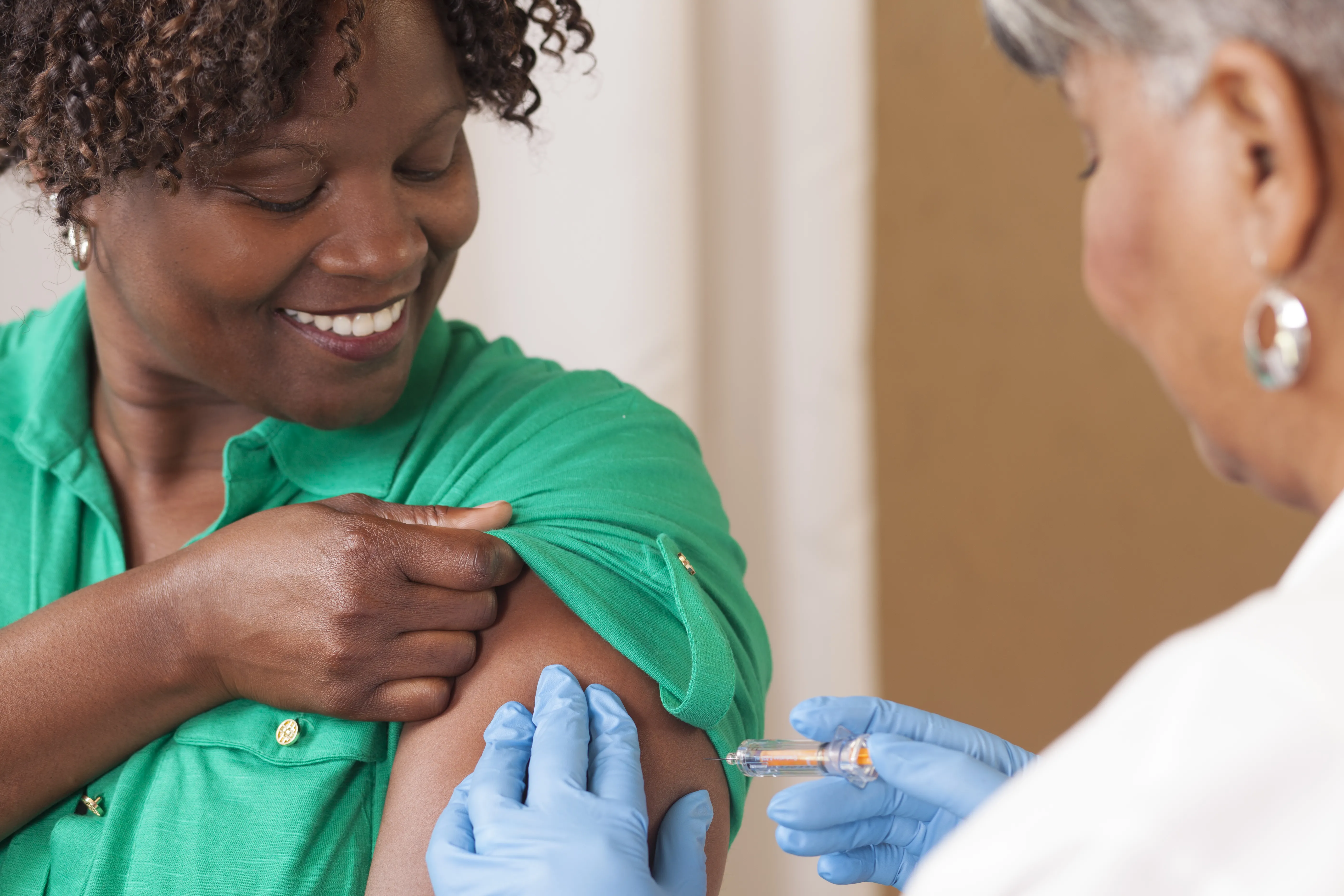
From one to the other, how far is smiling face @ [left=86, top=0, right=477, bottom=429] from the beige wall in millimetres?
1333

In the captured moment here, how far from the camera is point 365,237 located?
1.01 meters

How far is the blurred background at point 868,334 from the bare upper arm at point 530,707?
2.61ft

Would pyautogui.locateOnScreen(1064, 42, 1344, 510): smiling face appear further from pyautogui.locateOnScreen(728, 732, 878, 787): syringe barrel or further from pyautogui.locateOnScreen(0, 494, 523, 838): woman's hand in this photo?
pyautogui.locateOnScreen(0, 494, 523, 838): woman's hand

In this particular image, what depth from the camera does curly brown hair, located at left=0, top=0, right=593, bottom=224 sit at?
0.93 meters

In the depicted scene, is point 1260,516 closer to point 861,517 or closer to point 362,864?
point 861,517

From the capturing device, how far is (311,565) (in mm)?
950

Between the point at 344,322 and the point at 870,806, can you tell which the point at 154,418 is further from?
the point at 870,806

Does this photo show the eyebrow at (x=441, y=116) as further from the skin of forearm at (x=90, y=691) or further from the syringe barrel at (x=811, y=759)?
the syringe barrel at (x=811, y=759)

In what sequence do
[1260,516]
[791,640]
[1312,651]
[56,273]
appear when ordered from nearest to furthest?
[1312,651], [56,273], [791,640], [1260,516]

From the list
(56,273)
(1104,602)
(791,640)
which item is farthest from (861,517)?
(56,273)

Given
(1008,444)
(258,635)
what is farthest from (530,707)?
(1008,444)

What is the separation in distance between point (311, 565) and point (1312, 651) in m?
0.70

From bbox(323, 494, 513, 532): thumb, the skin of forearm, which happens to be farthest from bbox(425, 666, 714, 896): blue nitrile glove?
the skin of forearm

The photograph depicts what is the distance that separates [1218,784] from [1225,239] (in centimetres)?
27
